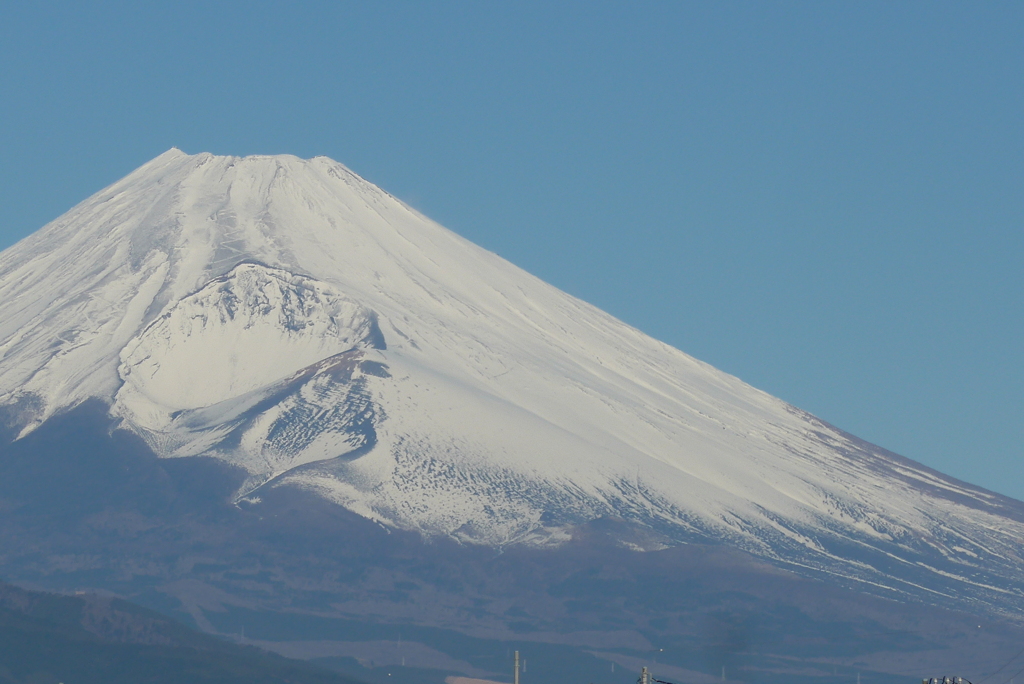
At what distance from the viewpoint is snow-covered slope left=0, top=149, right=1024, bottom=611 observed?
137000 mm

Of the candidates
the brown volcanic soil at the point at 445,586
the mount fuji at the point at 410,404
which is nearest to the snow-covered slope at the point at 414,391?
the mount fuji at the point at 410,404

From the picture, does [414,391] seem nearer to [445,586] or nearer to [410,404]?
[410,404]

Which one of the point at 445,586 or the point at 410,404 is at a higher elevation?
the point at 410,404

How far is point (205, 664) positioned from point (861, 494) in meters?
83.2

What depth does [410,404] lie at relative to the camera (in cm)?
14100

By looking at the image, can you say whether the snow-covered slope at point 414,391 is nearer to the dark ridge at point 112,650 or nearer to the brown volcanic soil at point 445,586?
the brown volcanic soil at point 445,586

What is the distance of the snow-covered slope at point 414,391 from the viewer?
137 m

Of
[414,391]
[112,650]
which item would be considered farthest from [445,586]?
[112,650]

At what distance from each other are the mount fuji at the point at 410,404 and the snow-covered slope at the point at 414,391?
276 mm

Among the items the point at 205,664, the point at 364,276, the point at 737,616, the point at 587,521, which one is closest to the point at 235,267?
the point at 364,276

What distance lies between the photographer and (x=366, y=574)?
416 ft

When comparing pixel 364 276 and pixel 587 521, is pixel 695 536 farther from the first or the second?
pixel 364 276

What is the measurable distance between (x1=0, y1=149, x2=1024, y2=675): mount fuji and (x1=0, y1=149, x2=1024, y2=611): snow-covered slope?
276mm

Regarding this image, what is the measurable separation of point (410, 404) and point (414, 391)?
75.4 inches
